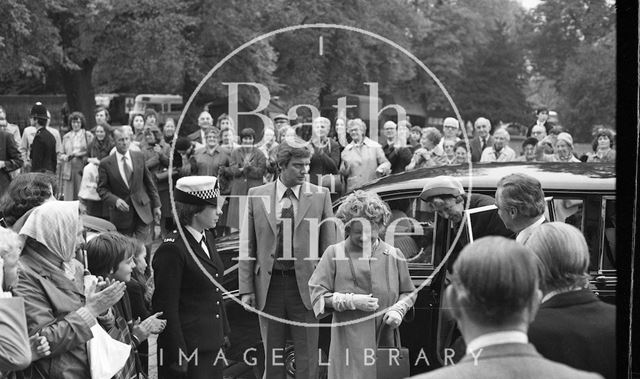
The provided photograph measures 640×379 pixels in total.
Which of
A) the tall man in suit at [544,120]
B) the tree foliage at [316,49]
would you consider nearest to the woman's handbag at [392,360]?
the tree foliage at [316,49]

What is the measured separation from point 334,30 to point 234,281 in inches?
70.9

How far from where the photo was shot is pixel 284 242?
5.72 m

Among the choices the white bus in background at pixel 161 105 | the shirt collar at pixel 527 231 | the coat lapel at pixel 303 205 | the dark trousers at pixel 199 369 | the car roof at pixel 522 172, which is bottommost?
the dark trousers at pixel 199 369

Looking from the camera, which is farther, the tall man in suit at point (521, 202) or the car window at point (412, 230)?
the car window at point (412, 230)

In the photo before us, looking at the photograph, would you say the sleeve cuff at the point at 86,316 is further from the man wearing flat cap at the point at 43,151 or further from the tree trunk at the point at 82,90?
the man wearing flat cap at the point at 43,151

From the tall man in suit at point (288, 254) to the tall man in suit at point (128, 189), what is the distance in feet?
13.6

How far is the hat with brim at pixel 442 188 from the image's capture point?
18.9 feet

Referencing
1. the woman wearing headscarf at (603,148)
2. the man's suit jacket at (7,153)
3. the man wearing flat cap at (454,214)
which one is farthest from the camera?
the man's suit jacket at (7,153)

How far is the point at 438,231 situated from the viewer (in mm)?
5812

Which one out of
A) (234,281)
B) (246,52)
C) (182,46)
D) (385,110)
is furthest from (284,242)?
(385,110)

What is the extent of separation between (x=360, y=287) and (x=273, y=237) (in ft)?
2.76

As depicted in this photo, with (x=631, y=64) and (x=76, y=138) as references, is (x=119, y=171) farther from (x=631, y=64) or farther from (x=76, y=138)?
(x=631, y=64)

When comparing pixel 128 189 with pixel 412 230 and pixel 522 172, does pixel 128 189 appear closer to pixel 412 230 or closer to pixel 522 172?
pixel 412 230

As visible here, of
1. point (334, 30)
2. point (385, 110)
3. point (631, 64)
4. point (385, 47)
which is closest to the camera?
point (631, 64)
